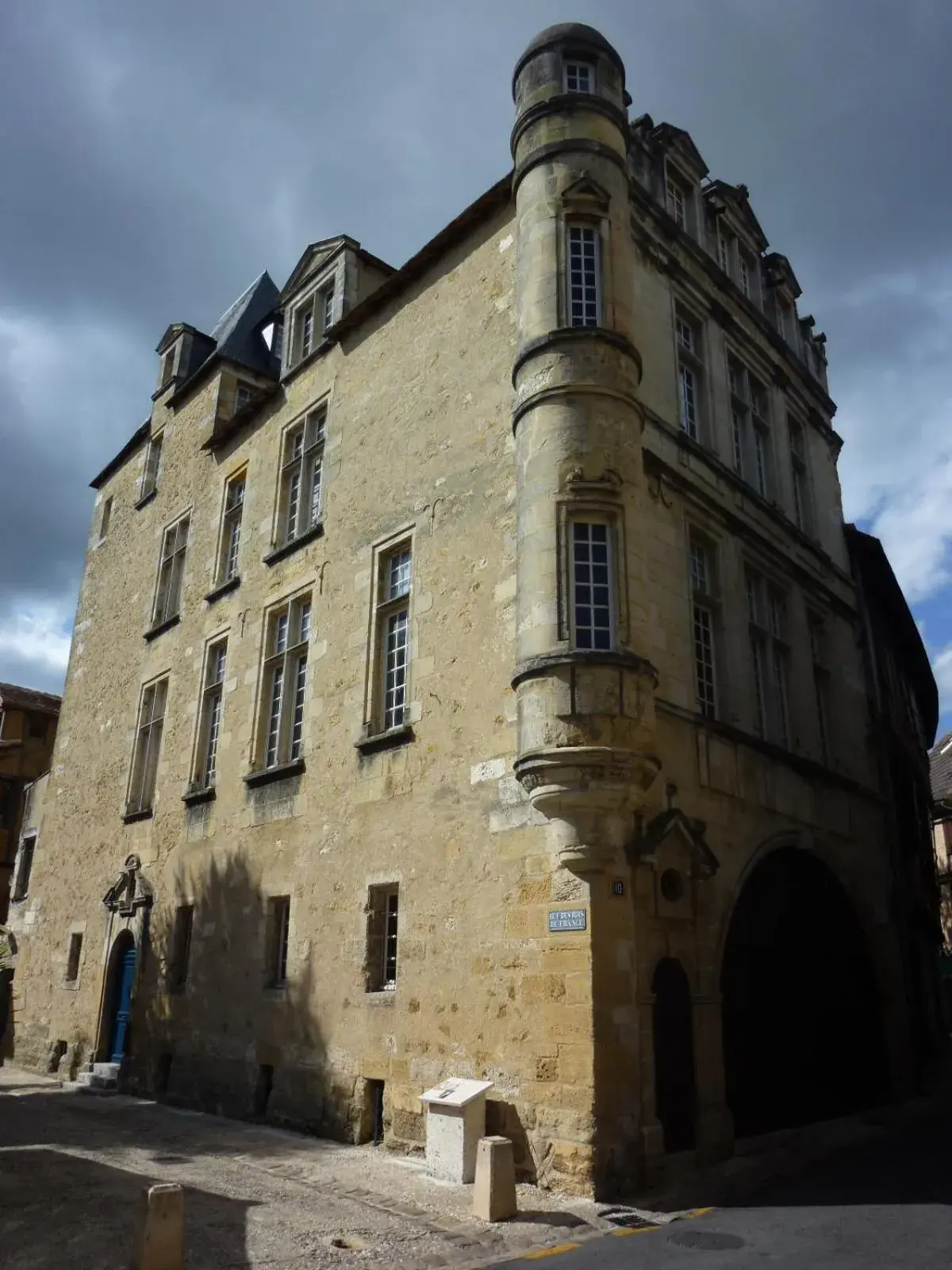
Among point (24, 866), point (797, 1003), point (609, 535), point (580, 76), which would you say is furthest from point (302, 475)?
point (24, 866)

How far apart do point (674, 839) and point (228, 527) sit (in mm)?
10312

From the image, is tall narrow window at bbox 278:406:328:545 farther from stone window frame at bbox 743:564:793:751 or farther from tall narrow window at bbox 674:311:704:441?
stone window frame at bbox 743:564:793:751

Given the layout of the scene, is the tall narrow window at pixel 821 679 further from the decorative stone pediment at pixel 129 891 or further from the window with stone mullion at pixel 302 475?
the decorative stone pediment at pixel 129 891

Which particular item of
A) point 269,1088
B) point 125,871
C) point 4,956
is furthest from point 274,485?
point 4,956

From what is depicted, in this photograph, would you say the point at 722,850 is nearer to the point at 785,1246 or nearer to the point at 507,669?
the point at 507,669

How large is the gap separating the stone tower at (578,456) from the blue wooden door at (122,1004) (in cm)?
968

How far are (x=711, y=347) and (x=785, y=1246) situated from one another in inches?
409

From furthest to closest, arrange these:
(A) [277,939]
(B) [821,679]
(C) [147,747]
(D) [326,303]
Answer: (C) [147,747] < (D) [326,303] < (B) [821,679] < (A) [277,939]

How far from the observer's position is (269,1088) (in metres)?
11.6

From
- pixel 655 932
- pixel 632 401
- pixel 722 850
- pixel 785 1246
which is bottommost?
pixel 785 1246

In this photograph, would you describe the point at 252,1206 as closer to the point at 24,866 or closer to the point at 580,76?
the point at 580,76

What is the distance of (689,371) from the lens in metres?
12.7

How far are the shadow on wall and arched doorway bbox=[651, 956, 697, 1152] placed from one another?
3.33m

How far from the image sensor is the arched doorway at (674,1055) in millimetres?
8438
